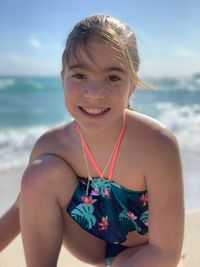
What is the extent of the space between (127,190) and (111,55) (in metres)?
0.47

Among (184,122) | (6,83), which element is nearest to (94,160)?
(184,122)

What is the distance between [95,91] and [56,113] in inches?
327

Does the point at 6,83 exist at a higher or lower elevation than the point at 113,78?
higher

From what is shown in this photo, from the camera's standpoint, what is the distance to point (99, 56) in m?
1.43

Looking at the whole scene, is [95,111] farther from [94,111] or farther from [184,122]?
[184,122]

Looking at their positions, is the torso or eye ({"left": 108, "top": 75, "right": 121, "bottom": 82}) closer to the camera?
eye ({"left": 108, "top": 75, "right": 121, "bottom": 82})

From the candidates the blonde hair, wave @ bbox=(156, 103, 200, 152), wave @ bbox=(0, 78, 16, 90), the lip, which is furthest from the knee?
wave @ bbox=(0, 78, 16, 90)

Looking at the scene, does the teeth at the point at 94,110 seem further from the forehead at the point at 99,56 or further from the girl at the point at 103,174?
the forehead at the point at 99,56

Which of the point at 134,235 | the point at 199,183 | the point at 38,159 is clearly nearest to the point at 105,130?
the point at 38,159

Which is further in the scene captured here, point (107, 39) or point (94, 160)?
point (94, 160)

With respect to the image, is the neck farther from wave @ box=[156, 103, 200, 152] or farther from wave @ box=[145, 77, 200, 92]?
wave @ box=[145, 77, 200, 92]

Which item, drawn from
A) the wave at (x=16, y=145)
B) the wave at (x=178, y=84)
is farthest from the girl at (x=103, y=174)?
the wave at (x=178, y=84)

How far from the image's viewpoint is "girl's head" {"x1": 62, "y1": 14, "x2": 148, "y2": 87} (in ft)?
4.76

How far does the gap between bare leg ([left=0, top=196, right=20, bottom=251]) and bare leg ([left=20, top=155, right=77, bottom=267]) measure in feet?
0.57
